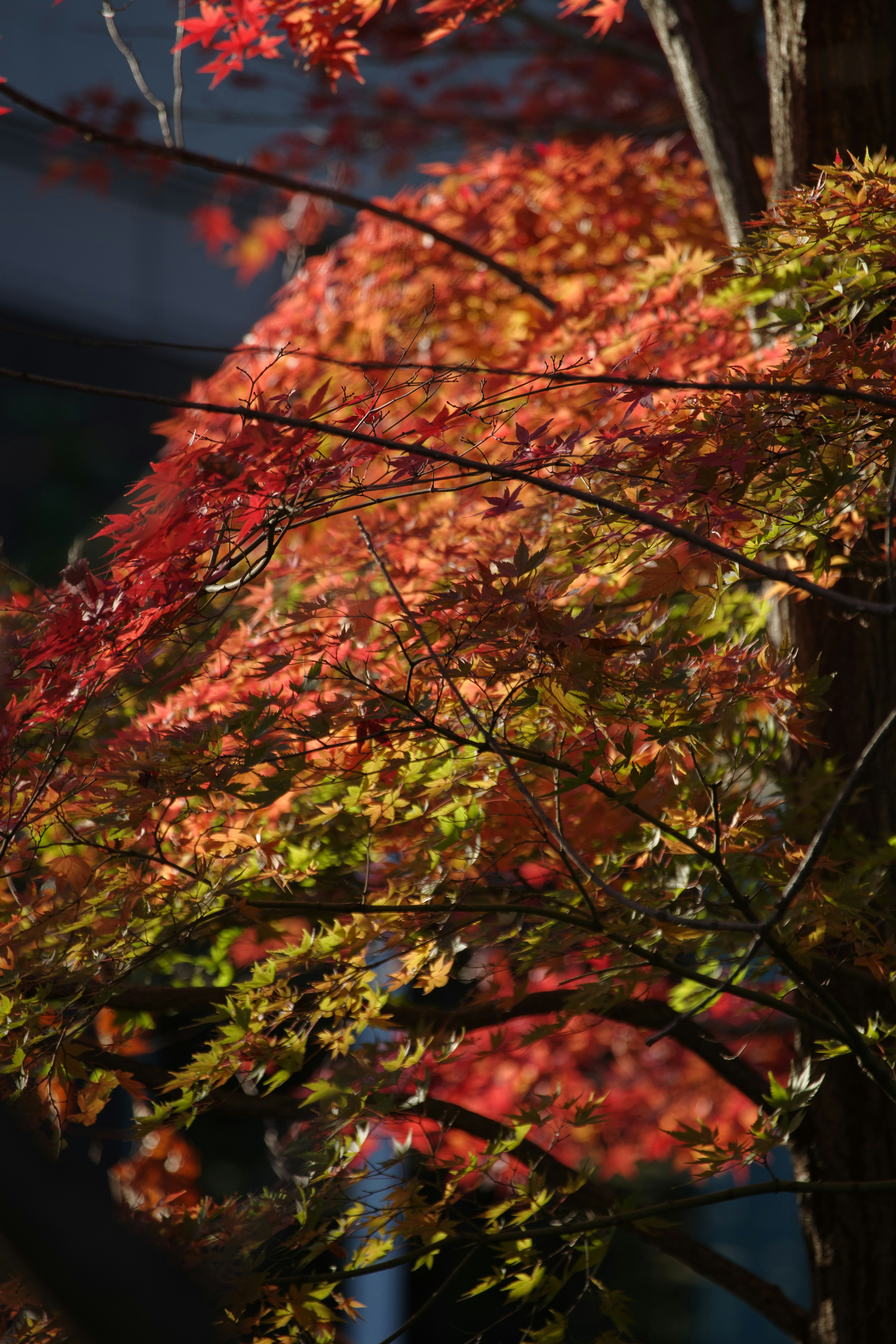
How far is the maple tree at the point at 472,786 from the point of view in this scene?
1.56m

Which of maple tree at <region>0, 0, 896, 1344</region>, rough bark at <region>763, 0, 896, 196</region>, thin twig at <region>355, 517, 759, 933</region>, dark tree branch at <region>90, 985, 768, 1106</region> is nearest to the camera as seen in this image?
thin twig at <region>355, 517, 759, 933</region>

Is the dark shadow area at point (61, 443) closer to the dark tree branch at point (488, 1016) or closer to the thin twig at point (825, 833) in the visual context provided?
the dark tree branch at point (488, 1016)

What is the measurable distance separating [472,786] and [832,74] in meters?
2.24

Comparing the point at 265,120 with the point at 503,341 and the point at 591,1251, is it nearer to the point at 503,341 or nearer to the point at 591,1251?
the point at 503,341

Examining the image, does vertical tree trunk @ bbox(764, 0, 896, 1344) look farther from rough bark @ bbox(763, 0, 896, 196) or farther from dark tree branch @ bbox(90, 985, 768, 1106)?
dark tree branch @ bbox(90, 985, 768, 1106)

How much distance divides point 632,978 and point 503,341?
107 inches

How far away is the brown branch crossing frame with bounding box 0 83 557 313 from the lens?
9.18 feet

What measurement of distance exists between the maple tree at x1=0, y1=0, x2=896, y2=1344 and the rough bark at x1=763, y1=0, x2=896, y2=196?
38cm

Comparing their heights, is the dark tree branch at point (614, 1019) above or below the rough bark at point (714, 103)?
below

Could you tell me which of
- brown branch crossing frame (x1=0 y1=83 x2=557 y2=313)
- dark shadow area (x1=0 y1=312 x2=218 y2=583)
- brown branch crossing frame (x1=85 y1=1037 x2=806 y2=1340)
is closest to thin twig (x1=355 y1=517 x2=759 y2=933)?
brown branch crossing frame (x1=85 y1=1037 x2=806 y2=1340)

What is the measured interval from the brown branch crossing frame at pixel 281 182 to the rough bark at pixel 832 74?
81cm

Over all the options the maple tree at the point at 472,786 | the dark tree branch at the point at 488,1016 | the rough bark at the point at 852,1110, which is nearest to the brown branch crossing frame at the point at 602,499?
the maple tree at the point at 472,786

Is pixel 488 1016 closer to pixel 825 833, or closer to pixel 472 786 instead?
pixel 472 786

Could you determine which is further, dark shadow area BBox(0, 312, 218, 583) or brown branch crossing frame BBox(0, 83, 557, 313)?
dark shadow area BBox(0, 312, 218, 583)
